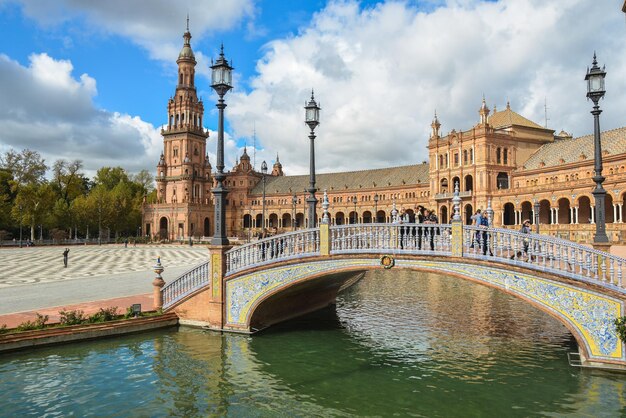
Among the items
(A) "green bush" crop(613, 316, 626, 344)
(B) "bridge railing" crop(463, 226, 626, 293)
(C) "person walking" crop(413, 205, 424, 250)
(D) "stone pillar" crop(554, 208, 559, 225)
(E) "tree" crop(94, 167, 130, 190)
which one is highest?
(E) "tree" crop(94, 167, 130, 190)

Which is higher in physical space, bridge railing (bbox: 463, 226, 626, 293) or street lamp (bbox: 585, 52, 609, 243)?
street lamp (bbox: 585, 52, 609, 243)

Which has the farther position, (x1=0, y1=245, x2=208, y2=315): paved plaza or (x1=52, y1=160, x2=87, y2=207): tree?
(x1=52, y1=160, x2=87, y2=207): tree

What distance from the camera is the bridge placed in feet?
36.4

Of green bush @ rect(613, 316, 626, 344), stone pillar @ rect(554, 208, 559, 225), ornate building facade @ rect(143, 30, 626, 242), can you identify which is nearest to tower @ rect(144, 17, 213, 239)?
ornate building facade @ rect(143, 30, 626, 242)

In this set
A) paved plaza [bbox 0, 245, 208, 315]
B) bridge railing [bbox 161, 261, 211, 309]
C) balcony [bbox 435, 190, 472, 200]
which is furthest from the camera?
balcony [bbox 435, 190, 472, 200]

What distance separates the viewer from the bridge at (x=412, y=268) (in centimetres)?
1109

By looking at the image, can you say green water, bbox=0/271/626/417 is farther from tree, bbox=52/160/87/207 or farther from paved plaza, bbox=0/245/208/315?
tree, bbox=52/160/87/207

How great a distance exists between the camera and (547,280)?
1147 cm

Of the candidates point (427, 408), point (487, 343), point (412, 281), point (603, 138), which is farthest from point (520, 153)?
point (427, 408)

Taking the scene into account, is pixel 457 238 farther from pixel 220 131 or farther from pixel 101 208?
pixel 101 208

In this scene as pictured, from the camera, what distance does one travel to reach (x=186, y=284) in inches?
655

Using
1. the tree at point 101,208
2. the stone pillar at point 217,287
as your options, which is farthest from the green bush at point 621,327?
the tree at point 101,208

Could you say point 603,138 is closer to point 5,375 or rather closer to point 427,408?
point 427,408

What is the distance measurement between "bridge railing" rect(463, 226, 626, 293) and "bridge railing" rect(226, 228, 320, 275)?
15.5 ft
